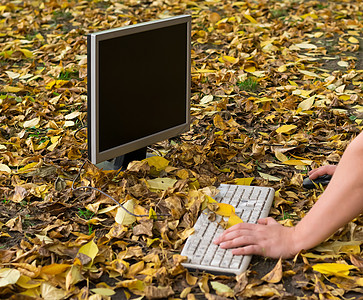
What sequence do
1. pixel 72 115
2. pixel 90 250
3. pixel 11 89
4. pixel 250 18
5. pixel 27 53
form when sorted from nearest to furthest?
pixel 90 250
pixel 72 115
pixel 11 89
pixel 27 53
pixel 250 18

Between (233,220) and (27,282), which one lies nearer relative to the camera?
(27,282)

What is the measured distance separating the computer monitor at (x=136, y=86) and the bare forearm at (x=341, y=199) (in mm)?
1060

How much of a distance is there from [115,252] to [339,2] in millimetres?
5402

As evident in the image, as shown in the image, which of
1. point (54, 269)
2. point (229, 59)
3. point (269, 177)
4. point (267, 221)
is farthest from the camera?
point (229, 59)

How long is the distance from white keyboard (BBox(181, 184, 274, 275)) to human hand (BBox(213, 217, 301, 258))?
31 mm

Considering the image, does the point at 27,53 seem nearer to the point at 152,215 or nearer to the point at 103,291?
the point at 152,215

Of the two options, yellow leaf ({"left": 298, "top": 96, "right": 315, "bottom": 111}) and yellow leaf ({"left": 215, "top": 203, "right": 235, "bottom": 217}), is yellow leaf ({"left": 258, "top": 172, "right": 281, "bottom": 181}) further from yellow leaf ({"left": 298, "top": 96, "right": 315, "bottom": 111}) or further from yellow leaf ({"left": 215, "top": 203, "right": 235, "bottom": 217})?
yellow leaf ({"left": 298, "top": 96, "right": 315, "bottom": 111})

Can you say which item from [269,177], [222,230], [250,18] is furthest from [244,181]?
[250,18]

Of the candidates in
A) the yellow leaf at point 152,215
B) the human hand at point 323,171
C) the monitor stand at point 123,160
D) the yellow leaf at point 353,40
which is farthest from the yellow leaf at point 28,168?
the yellow leaf at point 353,40

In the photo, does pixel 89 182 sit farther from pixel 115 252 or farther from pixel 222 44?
pixel 222 44

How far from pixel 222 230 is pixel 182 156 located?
886 mm

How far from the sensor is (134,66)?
301cm

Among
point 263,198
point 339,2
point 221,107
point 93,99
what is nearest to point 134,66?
point 93,99

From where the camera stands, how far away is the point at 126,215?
2820 millimetres
